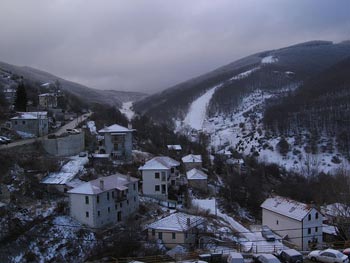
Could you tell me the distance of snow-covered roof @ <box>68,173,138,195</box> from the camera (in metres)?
38.5

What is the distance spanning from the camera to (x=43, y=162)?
159 feet

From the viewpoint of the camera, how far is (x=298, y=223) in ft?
120

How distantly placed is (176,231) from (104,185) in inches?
380

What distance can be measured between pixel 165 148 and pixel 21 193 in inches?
1560

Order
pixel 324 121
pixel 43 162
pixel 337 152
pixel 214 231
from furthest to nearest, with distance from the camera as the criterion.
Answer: pixel 324 121
pixel 337 152
pixel 43 162
pixel 214 231

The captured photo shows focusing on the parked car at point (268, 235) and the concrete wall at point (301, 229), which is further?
the concrete wall at point (301, 229)

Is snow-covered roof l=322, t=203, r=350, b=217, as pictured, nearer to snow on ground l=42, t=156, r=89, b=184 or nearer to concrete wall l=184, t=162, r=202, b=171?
concrete wall l=184, t=162, r=202, b=171

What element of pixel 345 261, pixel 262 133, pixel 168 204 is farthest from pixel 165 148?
pixel 345 261

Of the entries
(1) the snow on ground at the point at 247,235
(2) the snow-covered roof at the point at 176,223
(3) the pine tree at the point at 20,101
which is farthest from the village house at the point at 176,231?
(3) the pine tree at the point at 20,101

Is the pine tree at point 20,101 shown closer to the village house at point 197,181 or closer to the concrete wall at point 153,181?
the concrete wall at point 153,181

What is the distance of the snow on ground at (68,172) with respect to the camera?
44781 mm

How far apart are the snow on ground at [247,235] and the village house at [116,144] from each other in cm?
1318

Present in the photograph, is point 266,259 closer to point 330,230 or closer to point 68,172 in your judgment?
point 330,230

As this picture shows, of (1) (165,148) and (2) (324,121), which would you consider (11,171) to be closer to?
(1) (165,148)
